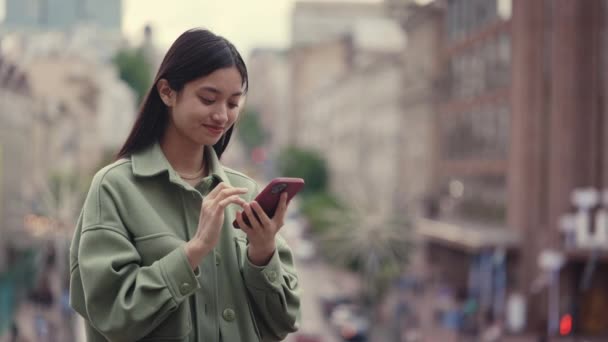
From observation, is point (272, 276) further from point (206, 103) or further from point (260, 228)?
point (206, 103)

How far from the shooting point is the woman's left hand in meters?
3.19

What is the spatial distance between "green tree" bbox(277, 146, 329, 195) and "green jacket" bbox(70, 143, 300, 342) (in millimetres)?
83985

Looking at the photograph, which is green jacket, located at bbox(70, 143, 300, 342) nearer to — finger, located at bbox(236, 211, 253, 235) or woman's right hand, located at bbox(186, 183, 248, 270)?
woman's right hand, located at bbox(186, 183, 248, 270)

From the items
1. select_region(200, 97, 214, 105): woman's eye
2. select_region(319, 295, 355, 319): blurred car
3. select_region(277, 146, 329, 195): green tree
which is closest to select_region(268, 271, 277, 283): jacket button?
select_region(200, 97, 214, 105): woman's eye

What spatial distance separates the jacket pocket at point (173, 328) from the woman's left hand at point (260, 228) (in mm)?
308

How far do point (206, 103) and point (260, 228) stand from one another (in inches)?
19.2

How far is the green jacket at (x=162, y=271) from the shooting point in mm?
3039

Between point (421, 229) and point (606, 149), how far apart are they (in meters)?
19.9

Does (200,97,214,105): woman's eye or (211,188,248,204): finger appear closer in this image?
(211,188,248,204): finger

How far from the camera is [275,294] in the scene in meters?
3.42

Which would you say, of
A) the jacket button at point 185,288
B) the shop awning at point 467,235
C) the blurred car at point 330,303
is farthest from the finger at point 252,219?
the blurred car at point 330,303

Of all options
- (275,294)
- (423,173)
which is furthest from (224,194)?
(423,173)

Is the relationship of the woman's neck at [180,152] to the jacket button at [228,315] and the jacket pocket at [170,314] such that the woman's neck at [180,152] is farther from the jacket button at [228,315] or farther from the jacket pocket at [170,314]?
the jacket button at [228,315]

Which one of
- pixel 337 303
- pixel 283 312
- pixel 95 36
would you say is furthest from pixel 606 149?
pixel 283 312
